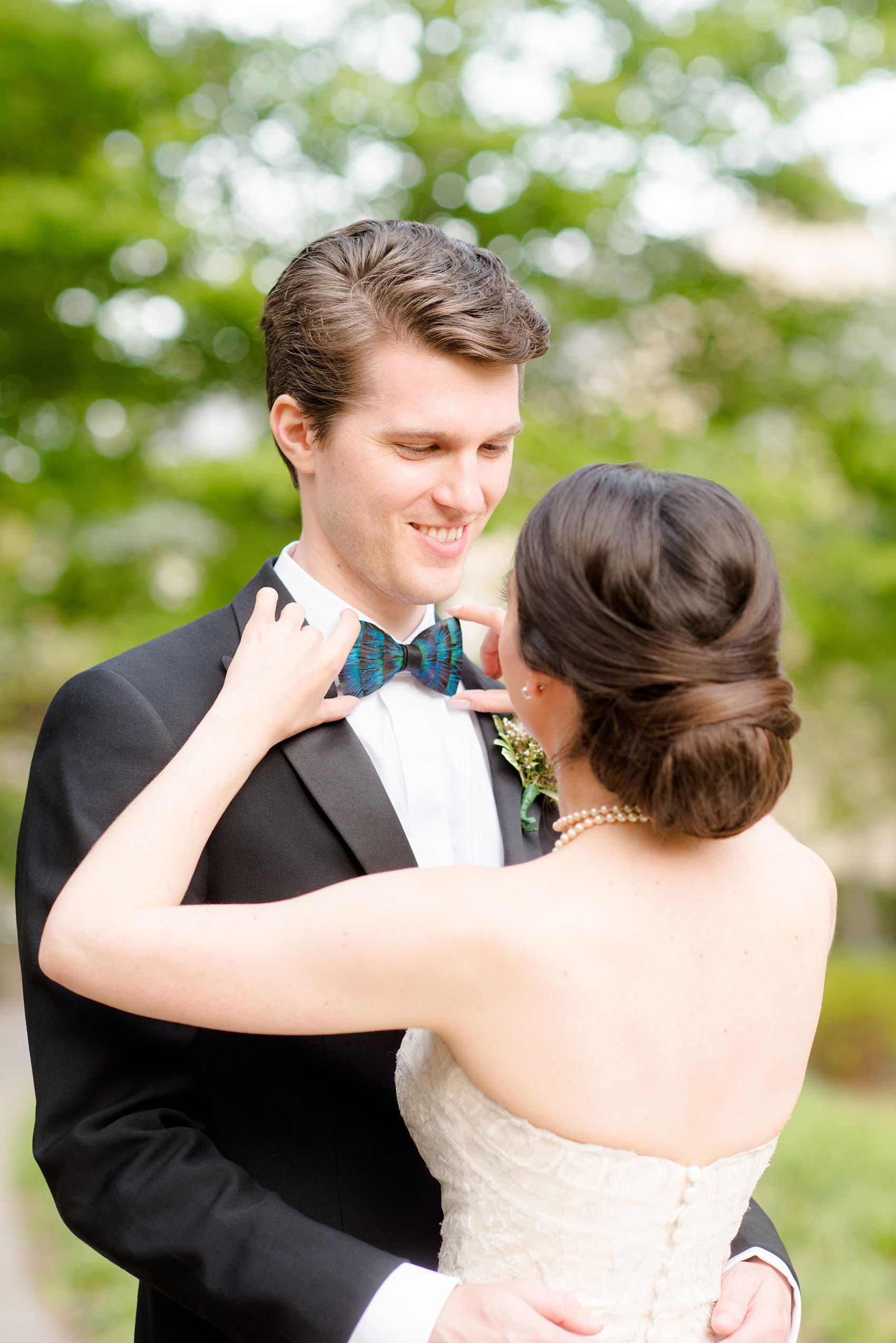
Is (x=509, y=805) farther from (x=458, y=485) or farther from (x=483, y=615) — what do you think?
(x=458, y=485)

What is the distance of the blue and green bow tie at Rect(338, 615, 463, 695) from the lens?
2.36 meters

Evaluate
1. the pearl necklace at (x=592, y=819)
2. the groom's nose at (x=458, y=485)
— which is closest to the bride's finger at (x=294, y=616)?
the groom's nose at (x=458, y=485)

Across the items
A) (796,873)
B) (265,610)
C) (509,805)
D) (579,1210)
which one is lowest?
(579,1210)

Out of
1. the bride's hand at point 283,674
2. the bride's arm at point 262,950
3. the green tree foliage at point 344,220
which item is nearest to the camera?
the bride's arm at point 262,950

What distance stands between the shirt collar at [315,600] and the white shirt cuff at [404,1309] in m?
1.18

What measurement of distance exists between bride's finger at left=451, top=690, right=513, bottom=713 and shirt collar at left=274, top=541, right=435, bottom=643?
0.24 m

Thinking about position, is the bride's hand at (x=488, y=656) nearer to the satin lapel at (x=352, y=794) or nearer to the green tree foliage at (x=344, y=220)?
the satin lapel at (x=352, y=794)

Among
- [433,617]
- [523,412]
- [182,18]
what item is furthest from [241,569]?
[433,617]

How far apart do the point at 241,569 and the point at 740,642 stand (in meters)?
6.73

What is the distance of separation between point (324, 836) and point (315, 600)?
56 centimetres

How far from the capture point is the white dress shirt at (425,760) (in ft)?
7.68

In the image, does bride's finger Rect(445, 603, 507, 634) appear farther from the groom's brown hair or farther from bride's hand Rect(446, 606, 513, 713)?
the groom's brown hair

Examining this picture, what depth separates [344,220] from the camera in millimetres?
8477

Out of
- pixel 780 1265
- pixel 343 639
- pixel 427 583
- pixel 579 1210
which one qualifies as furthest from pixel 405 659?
pixel 780 1265
